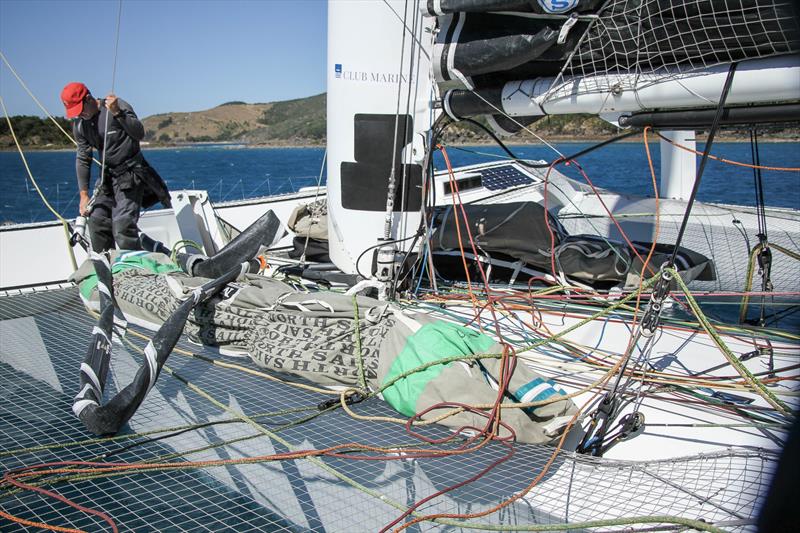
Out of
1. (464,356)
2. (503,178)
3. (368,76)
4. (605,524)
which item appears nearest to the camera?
(605,524)

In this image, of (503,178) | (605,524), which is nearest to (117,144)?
(503,178)

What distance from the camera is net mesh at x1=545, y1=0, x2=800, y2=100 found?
2.94 m

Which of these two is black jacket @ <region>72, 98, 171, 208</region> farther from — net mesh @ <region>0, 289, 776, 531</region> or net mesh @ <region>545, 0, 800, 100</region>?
net mesh @ <region>545, 0, 800, 100</region>

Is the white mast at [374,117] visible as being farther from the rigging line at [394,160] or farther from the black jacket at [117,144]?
the black jacket at [117,144]

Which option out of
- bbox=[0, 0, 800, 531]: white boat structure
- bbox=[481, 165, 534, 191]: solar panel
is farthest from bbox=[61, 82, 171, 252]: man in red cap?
bbox=[481, 165, 534, 191]: solar panel

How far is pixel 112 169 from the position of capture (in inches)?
211

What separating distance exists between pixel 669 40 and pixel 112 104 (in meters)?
4.17

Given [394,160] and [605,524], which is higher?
[394,160]

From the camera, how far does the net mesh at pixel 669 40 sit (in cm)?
294

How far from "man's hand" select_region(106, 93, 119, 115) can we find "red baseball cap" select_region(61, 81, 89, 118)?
0.22m

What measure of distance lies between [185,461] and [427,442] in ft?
3.35

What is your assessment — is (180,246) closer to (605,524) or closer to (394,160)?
(394,160)

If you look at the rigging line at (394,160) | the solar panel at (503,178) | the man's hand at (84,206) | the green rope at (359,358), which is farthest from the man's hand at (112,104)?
the solar panel at (503,178)

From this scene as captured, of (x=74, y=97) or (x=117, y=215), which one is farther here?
(x=117, y=215)
